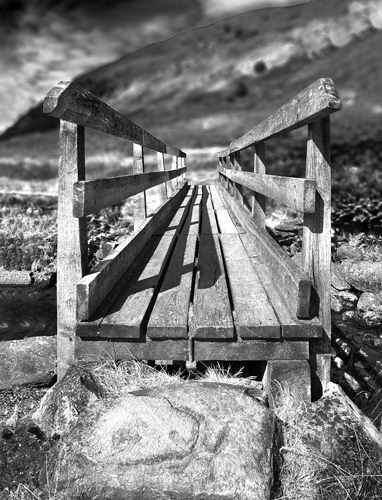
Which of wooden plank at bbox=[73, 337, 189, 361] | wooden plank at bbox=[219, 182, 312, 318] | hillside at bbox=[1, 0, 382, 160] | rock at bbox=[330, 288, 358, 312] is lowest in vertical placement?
rock at bbox=[330, 288, 358, 312]

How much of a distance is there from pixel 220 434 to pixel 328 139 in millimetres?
1573

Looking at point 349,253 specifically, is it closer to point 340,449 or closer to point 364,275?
point 364,275

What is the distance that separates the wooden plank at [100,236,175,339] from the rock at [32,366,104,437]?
0.27m

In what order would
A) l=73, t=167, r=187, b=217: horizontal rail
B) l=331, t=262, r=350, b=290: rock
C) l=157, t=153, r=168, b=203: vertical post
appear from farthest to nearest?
1. l=157, t=153, r=168, b=203: vertical post
2. l=331, t=262, r=350, b=290: rock
3. l=73, t=167, r=187, b=217: horizontal rail

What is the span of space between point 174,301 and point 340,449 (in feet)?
4.08

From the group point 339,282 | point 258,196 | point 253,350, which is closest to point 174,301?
point 253,350

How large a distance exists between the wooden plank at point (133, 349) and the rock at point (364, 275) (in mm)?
3482

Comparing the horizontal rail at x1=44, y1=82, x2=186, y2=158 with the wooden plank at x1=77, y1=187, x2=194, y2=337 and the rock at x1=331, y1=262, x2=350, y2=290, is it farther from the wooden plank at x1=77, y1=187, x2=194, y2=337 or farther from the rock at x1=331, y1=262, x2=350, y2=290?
the rock at x1=331, y1=262, x2=350, y2=290

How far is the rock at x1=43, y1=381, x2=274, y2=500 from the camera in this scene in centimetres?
157

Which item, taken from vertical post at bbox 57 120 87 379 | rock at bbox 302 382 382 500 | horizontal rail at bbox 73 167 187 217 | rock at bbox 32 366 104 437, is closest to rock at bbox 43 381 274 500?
rock at bbox 32 366 104 437

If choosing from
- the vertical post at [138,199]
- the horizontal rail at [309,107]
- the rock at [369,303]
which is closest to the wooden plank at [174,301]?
the vertical post at [138,199]

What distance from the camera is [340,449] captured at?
1808 millimetres

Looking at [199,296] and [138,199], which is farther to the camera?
[138,199]

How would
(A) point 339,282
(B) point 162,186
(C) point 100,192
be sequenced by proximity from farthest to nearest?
(B) point 162,186, (A) point 339,282, (C) point 100,192
